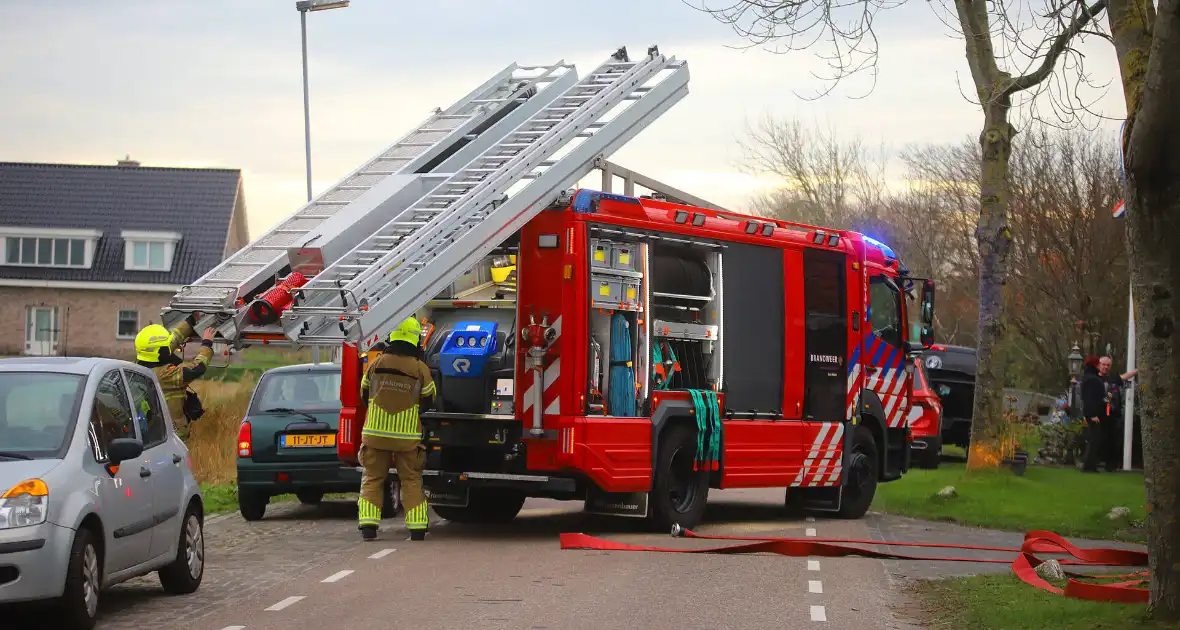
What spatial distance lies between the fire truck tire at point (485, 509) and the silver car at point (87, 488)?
511 centimetres

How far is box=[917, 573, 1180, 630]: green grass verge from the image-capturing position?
28.9 feet

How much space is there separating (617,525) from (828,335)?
10.2 feet

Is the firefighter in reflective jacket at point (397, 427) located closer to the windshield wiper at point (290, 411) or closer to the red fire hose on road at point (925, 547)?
the red fire hose on road at point (925, 547)

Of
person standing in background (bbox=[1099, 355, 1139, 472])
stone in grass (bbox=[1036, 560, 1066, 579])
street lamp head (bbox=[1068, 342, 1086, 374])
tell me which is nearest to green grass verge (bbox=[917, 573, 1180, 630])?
stone in grass (bbox=[1036, 560, 1066, 579])

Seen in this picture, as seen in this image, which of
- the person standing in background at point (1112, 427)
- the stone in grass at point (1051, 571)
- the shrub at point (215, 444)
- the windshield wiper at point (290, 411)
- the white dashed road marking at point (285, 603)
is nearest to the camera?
the white dashed road marking at point (285, 603)

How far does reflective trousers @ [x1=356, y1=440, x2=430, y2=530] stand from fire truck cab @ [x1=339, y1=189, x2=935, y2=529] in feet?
1.46

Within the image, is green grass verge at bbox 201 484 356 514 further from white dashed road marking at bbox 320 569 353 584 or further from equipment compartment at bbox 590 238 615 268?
equipment compartment at bbox 590 238 615 268

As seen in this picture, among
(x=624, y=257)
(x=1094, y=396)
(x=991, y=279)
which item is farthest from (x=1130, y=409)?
(x=624, y=257)

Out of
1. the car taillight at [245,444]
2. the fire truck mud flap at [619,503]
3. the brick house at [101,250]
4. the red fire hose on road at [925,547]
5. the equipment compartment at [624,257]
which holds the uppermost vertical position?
the brick house at [101,250]

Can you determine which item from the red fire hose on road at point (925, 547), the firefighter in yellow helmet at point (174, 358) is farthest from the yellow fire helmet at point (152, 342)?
the red fire hose on road at point (925, 547)

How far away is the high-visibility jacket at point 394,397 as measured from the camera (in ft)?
43.1

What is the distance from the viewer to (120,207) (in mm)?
64625

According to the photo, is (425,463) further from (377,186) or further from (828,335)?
(828,335)

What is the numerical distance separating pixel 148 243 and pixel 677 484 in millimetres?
52410
